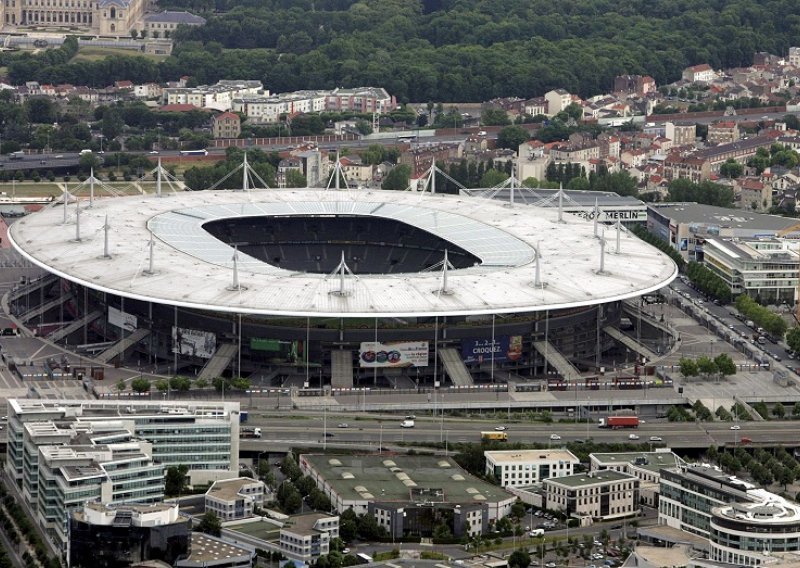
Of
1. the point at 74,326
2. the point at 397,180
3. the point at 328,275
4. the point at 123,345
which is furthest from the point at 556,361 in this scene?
the point at 397,180

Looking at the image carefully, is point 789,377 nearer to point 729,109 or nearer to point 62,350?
point 62,350

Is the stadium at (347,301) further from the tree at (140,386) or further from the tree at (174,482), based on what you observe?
the tree at (174,482)

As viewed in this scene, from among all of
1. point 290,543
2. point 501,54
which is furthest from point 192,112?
point 290,543

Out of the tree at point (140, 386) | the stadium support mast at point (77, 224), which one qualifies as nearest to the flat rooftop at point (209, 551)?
the tree at point (140, 386)

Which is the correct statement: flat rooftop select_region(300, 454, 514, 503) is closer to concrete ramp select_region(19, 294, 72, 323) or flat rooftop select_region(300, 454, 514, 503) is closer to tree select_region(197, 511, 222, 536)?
tree select_region(197, 511, 222, 536)

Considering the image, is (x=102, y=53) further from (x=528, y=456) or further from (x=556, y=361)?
(x=528, y=456)

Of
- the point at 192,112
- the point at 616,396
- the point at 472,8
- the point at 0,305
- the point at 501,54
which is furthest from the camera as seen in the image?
the point at 472,8

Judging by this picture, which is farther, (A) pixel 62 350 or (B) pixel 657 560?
(A) pixel 62 350
